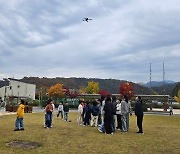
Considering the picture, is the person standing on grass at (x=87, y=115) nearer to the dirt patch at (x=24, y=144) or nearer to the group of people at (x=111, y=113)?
the group of people at (x=111, y=113)

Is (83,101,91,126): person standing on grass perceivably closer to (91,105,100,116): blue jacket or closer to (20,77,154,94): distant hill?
(91,105,100,116): blue jacket

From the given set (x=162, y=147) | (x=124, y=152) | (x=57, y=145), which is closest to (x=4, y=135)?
(x=57, y=145)

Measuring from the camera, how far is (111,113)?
15.7 metres

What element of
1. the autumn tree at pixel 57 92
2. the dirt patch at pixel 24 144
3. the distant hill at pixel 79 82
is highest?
the distant hill at pixel 79 82

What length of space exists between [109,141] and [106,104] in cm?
310

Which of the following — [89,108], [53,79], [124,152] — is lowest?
[124,152]

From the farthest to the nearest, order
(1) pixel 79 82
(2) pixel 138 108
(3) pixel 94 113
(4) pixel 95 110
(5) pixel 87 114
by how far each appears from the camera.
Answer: (1) pixel 79 82
(5) pixel 87 114
(3) pixel 94 113
(4) pixel 95 110
(2) pixel 138 108

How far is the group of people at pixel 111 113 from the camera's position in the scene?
15688 mm

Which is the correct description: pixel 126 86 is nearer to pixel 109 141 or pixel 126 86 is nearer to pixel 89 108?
pixel 89 108

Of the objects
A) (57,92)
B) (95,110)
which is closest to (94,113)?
(95,110)

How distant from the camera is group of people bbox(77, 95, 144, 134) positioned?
15688 mm

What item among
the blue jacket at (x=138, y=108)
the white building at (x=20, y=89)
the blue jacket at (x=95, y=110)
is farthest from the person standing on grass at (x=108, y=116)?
the white building at (x=20, y=89)

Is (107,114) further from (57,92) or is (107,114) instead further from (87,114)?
(57,92)

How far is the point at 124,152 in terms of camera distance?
10516 mm
